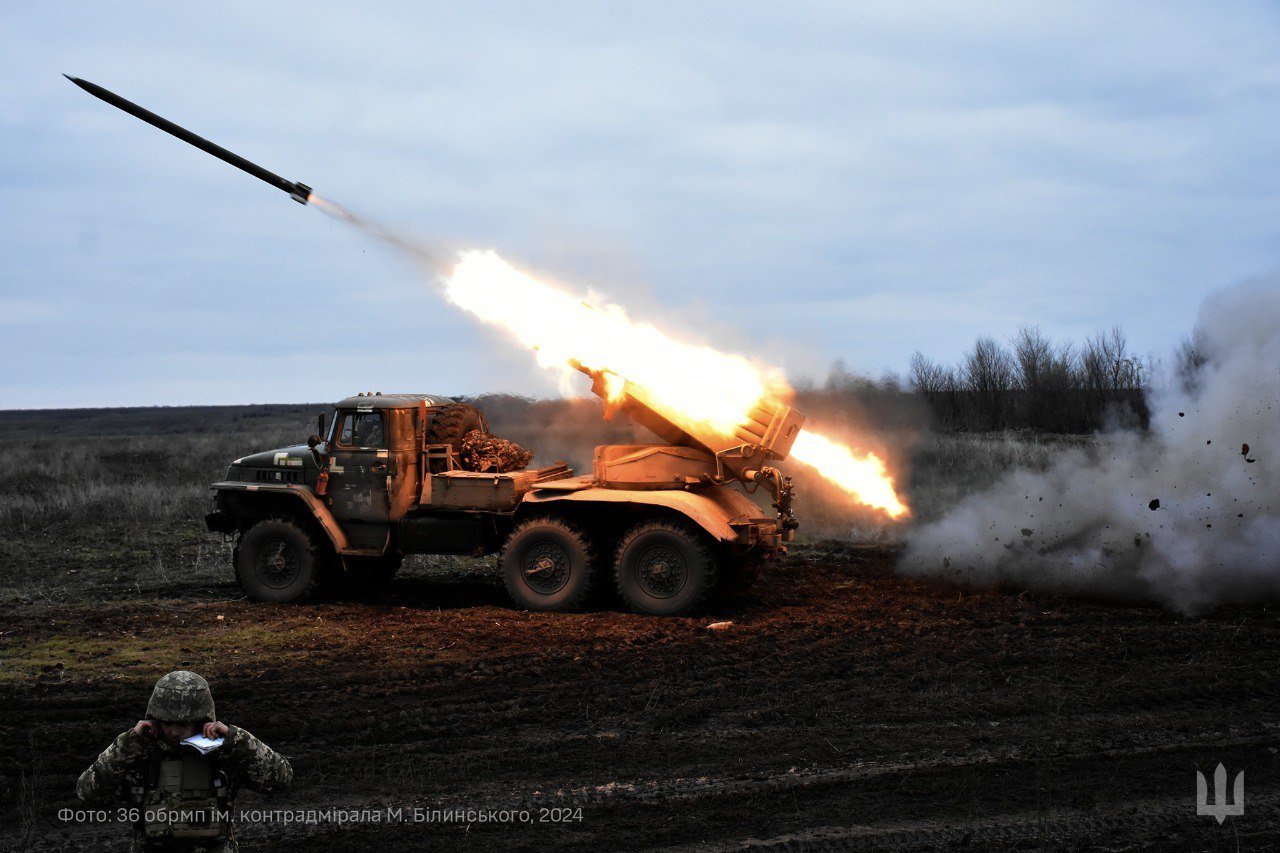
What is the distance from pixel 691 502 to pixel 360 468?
4.43 meters

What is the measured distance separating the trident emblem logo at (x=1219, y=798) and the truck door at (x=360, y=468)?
10.1 meters

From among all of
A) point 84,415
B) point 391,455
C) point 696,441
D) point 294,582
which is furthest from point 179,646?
point 84,415

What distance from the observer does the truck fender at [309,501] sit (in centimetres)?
1491

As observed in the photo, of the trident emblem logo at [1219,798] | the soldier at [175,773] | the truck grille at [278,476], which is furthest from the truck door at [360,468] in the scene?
the trident emblem logo at [1219,798]

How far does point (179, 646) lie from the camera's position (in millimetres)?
12727

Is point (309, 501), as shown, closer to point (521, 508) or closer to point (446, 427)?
point (446, 427)

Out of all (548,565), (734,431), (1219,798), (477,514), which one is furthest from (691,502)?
(1219,798)

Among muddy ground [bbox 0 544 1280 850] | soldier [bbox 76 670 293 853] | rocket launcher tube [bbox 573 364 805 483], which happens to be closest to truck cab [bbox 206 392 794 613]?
rocket launcher tube [bbox 573 364 805 483]

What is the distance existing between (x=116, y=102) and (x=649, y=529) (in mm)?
8681

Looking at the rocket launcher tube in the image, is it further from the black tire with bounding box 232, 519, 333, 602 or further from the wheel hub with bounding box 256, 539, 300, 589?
the wheel hub with bounding box 256, 539, 300, 589

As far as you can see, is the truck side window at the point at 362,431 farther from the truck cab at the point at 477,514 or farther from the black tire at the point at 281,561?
the black tire at the point at 281,561

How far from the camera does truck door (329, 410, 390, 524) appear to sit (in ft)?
49.0

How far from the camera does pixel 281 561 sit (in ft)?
49.7

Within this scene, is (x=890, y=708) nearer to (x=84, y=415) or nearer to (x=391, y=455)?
(x=391, y=455)
